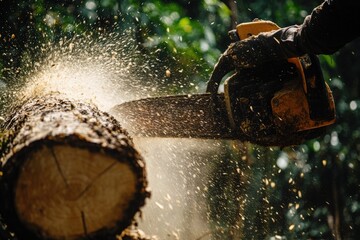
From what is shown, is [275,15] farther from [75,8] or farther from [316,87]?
[316,87]

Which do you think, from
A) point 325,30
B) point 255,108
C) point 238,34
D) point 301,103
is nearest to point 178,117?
point 255,108

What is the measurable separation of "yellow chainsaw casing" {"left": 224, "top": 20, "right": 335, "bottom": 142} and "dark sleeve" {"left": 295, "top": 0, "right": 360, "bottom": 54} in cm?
18

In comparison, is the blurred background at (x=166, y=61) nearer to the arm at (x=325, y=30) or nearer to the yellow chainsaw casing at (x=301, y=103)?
the yellow chainsaw casing at (x=301, y=103)

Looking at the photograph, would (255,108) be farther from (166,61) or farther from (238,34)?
(166,61)

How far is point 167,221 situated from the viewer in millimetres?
5992

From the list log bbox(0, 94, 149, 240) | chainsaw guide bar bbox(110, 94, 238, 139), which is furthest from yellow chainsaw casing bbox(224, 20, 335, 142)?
log bbox(0, 94, 149, 240)

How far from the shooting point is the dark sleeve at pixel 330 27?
2023 millimetres

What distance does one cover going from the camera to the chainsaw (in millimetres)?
2447

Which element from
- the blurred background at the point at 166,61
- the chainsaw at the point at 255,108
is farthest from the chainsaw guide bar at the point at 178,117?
the blurred background at the point at 166,61

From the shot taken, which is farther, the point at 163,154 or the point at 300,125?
the point at 163,154

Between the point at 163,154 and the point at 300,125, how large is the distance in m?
2.12

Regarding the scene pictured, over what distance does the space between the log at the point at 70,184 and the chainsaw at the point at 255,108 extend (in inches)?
55.1

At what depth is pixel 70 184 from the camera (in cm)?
146

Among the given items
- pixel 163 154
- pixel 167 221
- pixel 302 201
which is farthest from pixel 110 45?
pixel 302 201
